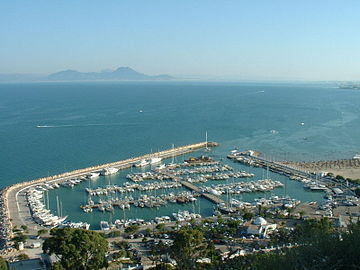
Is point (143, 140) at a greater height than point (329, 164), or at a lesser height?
greater

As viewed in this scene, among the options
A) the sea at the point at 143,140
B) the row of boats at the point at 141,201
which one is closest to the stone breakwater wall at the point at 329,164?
the sea at the point at 143,140

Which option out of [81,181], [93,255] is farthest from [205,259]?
[81,181]

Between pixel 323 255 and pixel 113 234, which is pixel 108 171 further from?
pixel 323 255

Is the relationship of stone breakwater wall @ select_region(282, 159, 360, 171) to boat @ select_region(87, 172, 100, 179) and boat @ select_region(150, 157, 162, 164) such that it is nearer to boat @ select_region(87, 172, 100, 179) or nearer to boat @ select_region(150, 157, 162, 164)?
boat @ select_region(150, 157, 162, 164)

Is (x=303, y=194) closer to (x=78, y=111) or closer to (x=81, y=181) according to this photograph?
(x=81, y=181)

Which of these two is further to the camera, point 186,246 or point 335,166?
point 335,166

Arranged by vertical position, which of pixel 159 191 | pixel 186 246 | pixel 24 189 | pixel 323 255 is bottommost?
pixel 159 191

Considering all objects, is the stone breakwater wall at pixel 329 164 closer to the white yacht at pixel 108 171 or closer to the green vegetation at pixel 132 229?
the white yacht at pixel 108 171

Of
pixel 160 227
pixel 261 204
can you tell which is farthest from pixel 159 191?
pixel 160 227
